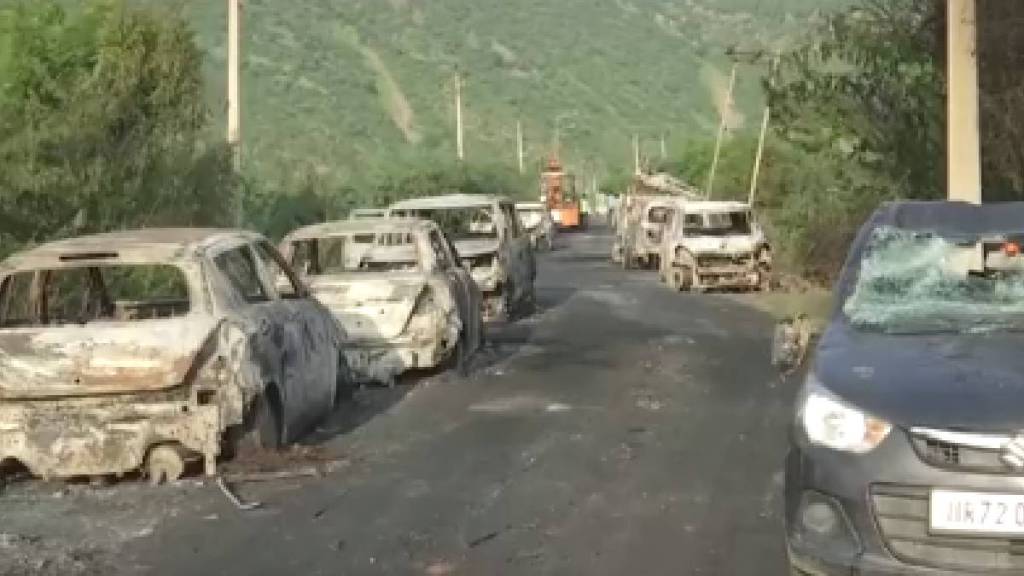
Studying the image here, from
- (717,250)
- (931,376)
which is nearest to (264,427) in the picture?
(931,376)

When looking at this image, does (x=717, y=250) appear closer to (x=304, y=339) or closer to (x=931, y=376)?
(x=304, y=339)

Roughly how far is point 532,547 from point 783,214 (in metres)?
27.4

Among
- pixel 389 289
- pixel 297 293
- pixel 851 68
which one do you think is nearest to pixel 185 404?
pixel 297 293

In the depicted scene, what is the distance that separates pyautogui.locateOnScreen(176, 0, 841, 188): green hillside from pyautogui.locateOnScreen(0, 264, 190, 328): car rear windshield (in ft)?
101

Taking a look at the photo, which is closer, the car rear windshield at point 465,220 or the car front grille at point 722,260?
the car rear windshield at point 465,220

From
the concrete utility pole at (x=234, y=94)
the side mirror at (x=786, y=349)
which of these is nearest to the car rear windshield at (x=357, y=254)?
the side mirror at (x=786, y=349)

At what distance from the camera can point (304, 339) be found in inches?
402

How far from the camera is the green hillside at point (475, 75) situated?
63719 mm

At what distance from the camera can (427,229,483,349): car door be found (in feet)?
45.6

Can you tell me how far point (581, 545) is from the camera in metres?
7.01

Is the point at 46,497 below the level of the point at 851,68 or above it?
below

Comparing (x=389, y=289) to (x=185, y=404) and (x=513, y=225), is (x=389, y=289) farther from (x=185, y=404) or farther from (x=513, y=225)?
(x=513, y=225)

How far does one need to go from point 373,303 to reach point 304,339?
118 inches

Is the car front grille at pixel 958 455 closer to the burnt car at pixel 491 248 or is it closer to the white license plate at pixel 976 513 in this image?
the white license plate at pixel 976 513
